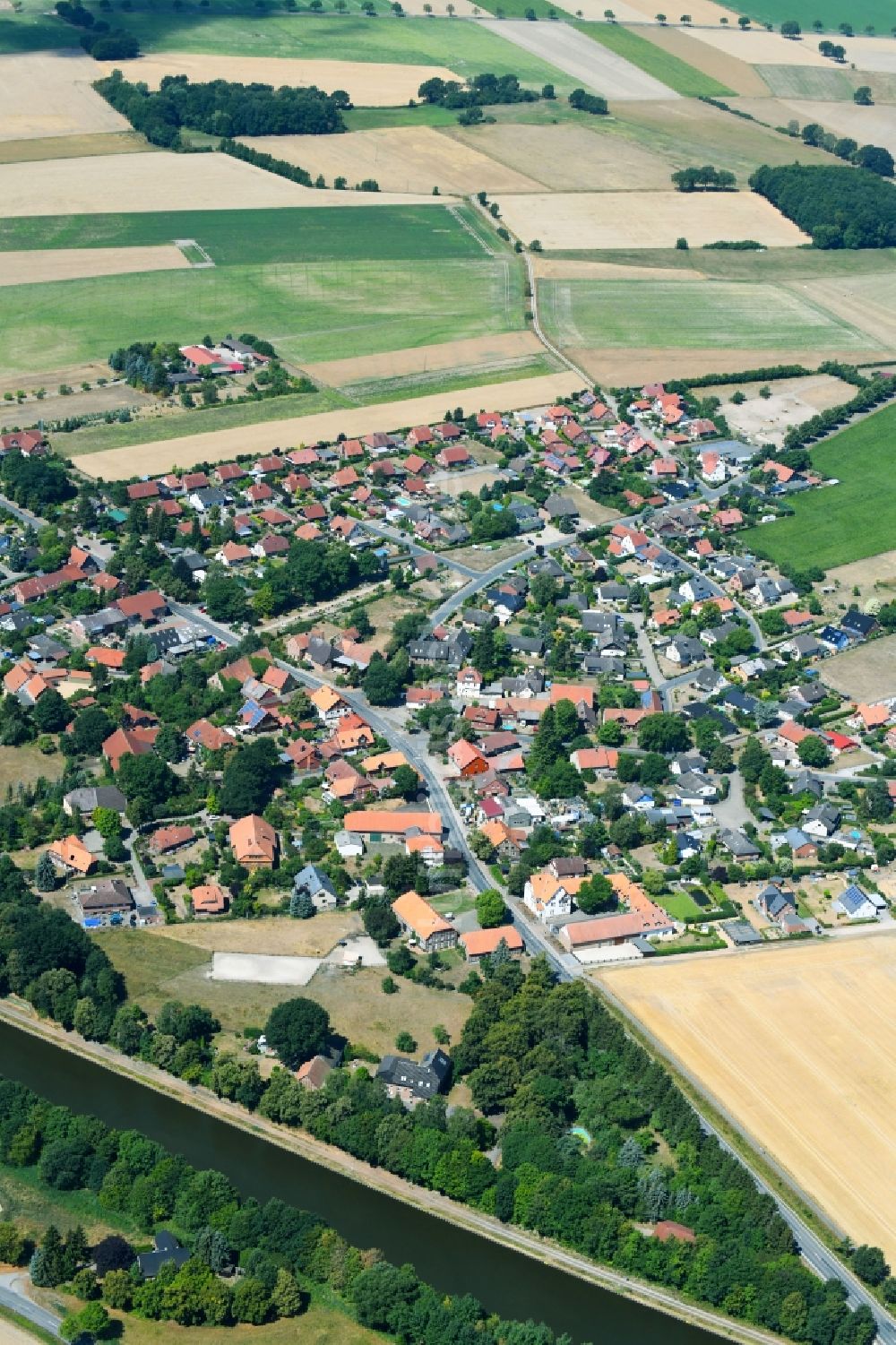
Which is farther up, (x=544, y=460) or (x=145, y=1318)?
(x=544, y=460)

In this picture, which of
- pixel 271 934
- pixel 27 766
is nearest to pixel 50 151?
pixel 27 766

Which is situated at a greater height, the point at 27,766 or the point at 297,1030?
the point at 27,766

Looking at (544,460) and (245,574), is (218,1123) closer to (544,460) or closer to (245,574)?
(245,574)

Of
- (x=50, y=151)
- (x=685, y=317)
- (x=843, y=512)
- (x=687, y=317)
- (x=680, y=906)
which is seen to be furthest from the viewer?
(x=50, y=151)

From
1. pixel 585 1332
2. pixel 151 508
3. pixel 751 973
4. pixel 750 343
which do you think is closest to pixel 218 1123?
pixel 585 1332

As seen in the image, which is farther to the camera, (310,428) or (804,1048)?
(310,428)

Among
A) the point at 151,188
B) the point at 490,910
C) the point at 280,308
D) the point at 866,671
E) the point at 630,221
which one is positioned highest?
the point at 151,188

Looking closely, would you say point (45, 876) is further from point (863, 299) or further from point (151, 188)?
point (863, 299)
